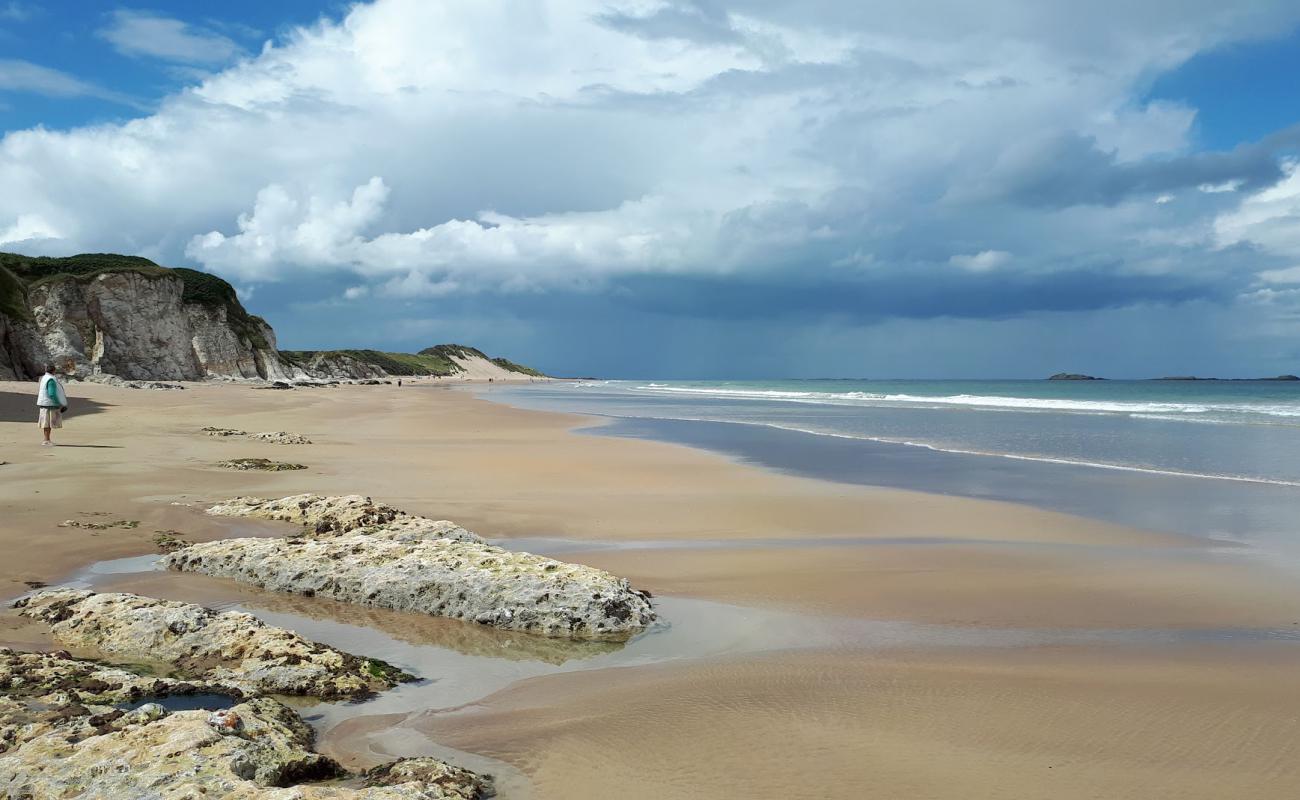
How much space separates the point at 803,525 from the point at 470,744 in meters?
7.50

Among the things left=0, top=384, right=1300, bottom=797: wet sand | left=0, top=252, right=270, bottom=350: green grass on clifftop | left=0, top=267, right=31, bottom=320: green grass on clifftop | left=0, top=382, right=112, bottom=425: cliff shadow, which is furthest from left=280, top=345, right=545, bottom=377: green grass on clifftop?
left=0, top=384, right=1300, bottom=797: wet sand

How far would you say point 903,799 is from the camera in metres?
3.85

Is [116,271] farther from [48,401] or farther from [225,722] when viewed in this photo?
[225,722]

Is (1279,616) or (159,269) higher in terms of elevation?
(159,269)

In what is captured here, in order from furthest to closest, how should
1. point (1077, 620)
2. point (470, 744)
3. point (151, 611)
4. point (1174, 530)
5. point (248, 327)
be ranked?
point (248, 327) → point (1174, 530) → point (1077, 620) → point (151, 611) → point (470, 744)

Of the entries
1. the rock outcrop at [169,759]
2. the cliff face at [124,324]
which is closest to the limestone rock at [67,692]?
the rock outcrop at [169,759]

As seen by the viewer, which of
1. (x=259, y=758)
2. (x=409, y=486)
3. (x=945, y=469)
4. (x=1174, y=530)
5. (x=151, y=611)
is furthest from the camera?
(x=945, y=469)

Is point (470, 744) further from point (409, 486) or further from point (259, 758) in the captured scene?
point (409, 486)

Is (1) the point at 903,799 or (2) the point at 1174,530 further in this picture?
(2) the point at 1174,530

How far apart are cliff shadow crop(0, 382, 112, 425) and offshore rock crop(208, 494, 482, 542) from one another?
1499 cm

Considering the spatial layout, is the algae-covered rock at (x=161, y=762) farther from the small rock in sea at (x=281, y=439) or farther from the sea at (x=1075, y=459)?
the small rock in sea at (x=281, y=439)

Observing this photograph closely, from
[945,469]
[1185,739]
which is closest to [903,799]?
[1185,739]

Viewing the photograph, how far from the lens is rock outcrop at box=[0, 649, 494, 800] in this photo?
10.8 ft

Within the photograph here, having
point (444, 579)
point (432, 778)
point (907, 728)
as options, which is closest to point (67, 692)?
point (432, 778)
